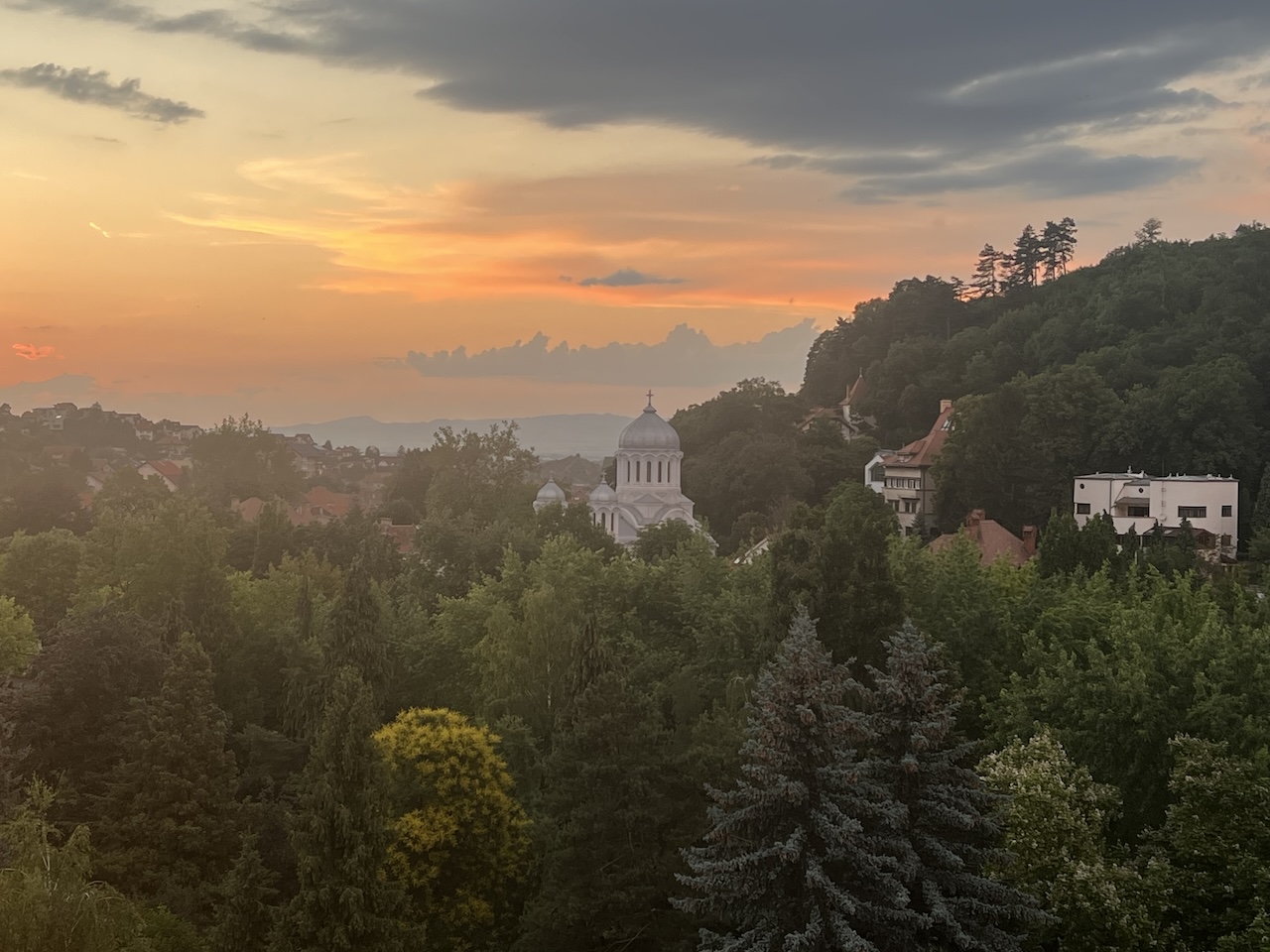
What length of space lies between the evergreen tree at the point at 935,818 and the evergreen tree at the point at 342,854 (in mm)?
8168

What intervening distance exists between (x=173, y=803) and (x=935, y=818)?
15.1 m

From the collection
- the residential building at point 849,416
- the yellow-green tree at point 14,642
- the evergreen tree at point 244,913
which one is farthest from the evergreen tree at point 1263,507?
the evergreen tree at point 244,913

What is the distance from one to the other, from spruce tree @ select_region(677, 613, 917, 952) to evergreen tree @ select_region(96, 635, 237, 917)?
35.4 ft

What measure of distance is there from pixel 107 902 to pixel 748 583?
22.7 meters

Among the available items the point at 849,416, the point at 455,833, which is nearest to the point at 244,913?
the point at 455,833

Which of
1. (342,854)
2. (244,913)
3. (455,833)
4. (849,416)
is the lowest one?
(244,913)

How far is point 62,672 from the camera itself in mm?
28547

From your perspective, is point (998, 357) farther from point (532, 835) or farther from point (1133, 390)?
point (532, 835)

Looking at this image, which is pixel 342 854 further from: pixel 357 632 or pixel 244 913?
pixel 357 632

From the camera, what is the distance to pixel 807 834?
63.0ft

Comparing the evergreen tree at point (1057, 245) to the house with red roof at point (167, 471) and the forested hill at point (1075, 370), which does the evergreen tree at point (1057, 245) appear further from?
the house with red roof at point (167, 471)

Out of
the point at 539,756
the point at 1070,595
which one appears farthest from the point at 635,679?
the point at 1070,595

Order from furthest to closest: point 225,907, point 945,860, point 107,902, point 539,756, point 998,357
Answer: point 998,357, point 539,756, point 225,907, point 945,860, point 107,902

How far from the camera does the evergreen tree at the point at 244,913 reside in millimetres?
21000
